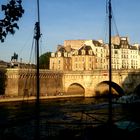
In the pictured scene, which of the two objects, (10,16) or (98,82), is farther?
(98,82)

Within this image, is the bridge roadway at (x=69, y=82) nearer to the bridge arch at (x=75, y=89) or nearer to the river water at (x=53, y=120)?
the bridge arch at (x=75, y=89)

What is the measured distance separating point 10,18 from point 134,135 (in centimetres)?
1302

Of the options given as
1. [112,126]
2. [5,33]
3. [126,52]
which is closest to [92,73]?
[126,52]

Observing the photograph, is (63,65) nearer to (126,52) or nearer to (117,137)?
(126,52)

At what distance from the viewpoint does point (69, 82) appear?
10381 cm

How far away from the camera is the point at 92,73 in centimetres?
9931

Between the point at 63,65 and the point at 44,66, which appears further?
the point at 44,66

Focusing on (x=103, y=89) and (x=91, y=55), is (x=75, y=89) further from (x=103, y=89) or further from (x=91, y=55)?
(x=91, y=55)

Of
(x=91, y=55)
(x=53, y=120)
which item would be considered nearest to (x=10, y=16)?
(x=53, y=120)

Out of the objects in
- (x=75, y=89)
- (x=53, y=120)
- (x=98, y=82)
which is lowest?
(x=53, y=120)

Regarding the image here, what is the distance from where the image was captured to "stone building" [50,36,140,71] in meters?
121

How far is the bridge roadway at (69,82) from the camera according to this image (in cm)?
8750

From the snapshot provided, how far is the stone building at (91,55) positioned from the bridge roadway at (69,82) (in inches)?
659

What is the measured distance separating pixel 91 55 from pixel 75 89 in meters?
18.7
